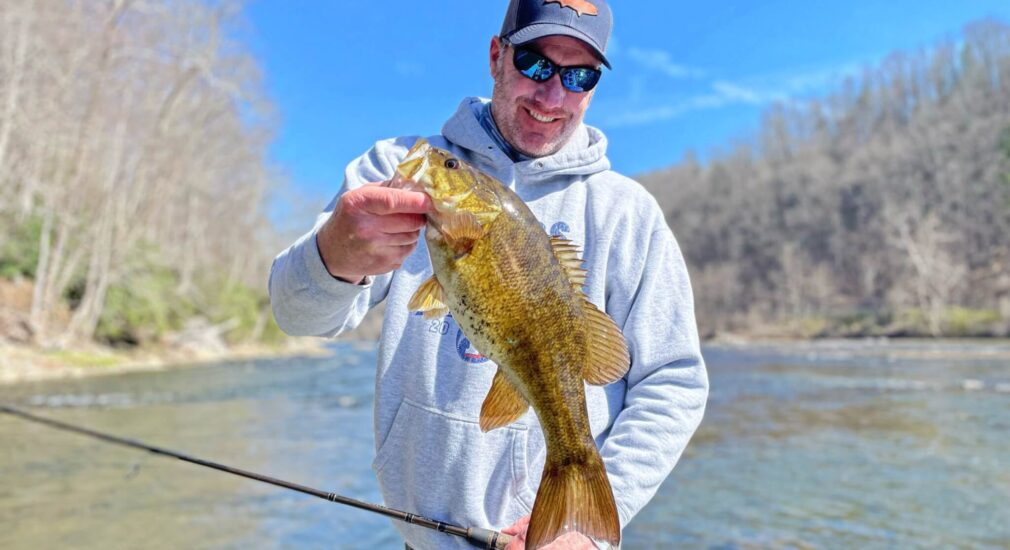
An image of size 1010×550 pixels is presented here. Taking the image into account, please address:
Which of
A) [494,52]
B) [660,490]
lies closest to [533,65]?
[494,52]

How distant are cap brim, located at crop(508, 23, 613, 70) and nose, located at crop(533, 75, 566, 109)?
143 millimetres

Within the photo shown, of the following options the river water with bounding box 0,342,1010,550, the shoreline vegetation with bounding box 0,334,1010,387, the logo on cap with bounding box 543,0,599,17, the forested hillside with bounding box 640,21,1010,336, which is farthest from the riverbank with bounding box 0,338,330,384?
the forested hillside with bounding box 640,21,1010,336

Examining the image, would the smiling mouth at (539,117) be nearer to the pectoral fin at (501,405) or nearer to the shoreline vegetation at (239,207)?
the pectoral fin at (501,405)

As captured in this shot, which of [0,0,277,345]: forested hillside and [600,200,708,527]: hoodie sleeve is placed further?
[0,0,277,345]: forested hillside

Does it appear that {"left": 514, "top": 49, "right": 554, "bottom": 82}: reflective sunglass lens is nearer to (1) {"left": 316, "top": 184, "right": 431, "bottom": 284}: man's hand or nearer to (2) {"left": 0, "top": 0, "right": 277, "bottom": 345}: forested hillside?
(1) {"left": 316, "top": 184, "right": 431, "bottom": 284}: man's hand

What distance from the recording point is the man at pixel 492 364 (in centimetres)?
220

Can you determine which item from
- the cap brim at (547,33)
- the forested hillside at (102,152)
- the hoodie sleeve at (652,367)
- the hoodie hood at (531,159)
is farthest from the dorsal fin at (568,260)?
the forested hillside at (102,152)

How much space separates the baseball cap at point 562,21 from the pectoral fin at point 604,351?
0.96 m

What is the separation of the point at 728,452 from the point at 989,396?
9183mm

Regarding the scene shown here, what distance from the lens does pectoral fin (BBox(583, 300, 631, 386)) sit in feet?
6.40

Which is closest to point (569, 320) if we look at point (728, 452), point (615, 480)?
point (615, 480)

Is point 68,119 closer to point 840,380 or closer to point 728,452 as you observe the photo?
point 728,452

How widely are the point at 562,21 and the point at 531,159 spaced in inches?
18.9

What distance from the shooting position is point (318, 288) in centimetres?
204
